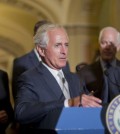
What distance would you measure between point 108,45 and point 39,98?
1.30m

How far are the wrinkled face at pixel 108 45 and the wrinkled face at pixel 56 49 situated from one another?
39.4 inches

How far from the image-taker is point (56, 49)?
2195 millimetres

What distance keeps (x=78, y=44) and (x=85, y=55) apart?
0.96ft

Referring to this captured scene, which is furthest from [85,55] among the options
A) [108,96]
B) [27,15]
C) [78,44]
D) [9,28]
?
[108,96]

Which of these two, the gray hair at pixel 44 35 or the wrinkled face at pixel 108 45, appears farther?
the wrinkled face at pixel 108 45

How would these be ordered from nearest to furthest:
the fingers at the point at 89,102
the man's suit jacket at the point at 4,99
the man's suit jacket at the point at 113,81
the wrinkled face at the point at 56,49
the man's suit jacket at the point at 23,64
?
the fingers at the point at 89,102 < the wrinkled face at the point at 56,49 < the man's suit jacket at the point at 113,81 < the man's suit jacket at the point at 4,99 < the man's suit jacket at the point at 23,64

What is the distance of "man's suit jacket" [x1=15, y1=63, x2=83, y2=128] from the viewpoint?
6.07 ft

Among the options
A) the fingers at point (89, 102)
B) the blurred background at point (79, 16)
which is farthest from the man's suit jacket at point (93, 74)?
the blurred background at point (79, 16)

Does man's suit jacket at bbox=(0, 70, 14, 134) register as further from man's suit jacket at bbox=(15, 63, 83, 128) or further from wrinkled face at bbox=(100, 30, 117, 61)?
wrinkled face at bbox=(100, 30, 117, 61)

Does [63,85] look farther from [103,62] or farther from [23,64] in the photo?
[103,62]

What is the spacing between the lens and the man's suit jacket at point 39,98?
6.07 feet

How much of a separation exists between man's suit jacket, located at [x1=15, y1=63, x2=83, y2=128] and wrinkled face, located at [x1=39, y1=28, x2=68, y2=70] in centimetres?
6

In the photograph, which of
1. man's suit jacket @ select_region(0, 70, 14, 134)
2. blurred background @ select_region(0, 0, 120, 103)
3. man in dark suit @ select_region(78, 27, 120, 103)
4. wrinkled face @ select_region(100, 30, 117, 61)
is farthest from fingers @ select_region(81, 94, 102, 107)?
blurred background @ select_region(0, 0, 120, 103)

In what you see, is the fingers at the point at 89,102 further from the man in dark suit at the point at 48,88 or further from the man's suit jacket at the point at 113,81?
the man's suit jacket at the point at 113,81
